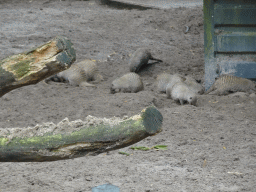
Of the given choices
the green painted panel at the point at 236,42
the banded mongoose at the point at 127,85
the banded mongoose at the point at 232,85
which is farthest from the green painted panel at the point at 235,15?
the banded mongoose at the point at 127,85

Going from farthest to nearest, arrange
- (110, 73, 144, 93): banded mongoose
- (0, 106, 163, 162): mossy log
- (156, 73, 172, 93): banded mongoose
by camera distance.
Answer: (156, 73, 172, 93): banded mongoose, (110, 73, 144, 93): banded mongoose, (0, 106, 163, 162): mossy log

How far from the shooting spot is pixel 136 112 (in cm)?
372

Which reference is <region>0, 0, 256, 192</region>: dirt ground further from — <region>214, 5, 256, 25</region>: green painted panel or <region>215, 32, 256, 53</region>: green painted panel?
<region>214, 5, 256, 25</region>: green painted panel

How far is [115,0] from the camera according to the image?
36.6 feet

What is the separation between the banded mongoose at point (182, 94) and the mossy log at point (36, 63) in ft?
10.3

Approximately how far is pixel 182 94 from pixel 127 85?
0.88 metres

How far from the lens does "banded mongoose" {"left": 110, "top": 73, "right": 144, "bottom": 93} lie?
4.84 m

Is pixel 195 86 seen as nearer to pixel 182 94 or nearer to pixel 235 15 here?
pixel 182 94

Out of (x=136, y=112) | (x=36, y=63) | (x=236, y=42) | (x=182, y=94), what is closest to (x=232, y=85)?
(x=236, y=42)

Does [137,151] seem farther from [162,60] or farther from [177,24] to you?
[177,24]

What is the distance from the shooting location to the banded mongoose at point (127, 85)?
4838 mm

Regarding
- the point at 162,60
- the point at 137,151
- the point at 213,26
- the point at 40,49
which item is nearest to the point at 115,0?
the point at 162,60

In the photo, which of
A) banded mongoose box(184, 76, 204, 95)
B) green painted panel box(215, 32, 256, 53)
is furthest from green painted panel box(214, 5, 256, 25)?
banded mongoose box(184, 76, 204, 95)

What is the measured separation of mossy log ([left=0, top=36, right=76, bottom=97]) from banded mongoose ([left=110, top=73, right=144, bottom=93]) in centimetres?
350
